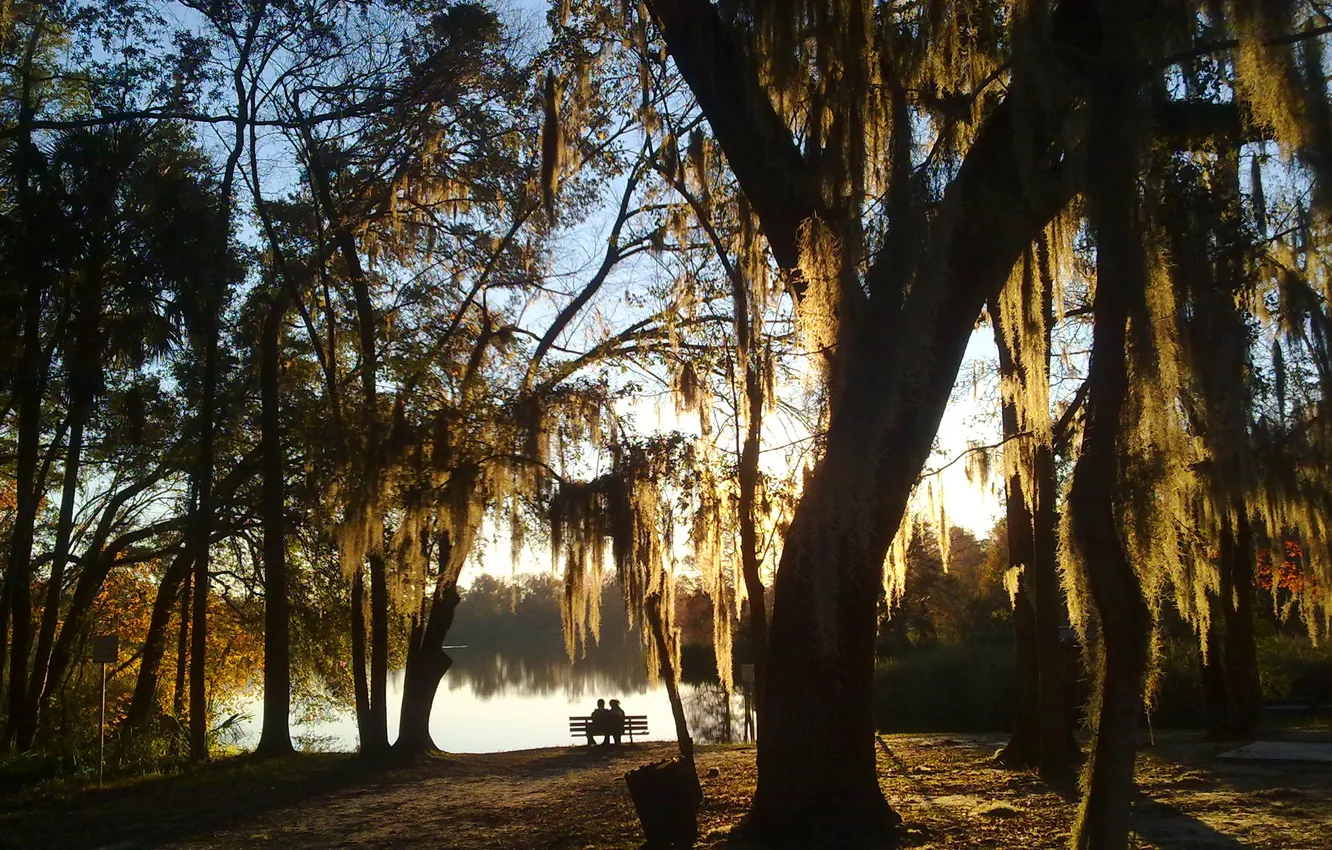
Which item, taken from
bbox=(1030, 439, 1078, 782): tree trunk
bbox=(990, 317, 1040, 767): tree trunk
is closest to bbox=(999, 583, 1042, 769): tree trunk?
bbox=(990, 317, 1040, 767): tree trunk

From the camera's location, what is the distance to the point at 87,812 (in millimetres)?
9008

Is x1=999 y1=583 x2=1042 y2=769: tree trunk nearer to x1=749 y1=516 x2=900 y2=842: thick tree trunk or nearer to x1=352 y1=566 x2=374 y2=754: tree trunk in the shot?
x1=749 y1=516 x2=900 y2=842: thick tree trunk

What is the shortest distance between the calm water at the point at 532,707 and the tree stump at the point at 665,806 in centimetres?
735

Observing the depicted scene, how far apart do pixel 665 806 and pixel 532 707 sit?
28.4 m

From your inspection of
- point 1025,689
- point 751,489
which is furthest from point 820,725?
point 1025,689

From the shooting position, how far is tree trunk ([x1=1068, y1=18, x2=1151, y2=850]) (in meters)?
4.14

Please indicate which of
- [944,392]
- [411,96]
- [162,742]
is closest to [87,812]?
[162,742]

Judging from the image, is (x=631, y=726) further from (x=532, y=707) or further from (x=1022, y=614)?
(x=532, y=707)

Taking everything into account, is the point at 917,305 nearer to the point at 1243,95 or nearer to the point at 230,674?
the point at 1243,95

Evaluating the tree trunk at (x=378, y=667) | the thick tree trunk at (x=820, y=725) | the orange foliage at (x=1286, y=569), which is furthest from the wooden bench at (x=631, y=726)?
the thick tree trunk at (x=820, y=725)

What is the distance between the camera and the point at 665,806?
6.49m

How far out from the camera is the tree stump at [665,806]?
6.49 meters

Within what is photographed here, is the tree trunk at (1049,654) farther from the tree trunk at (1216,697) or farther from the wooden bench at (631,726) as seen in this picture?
the wooden bench at (631,726)

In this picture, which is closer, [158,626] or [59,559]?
[59,559]
